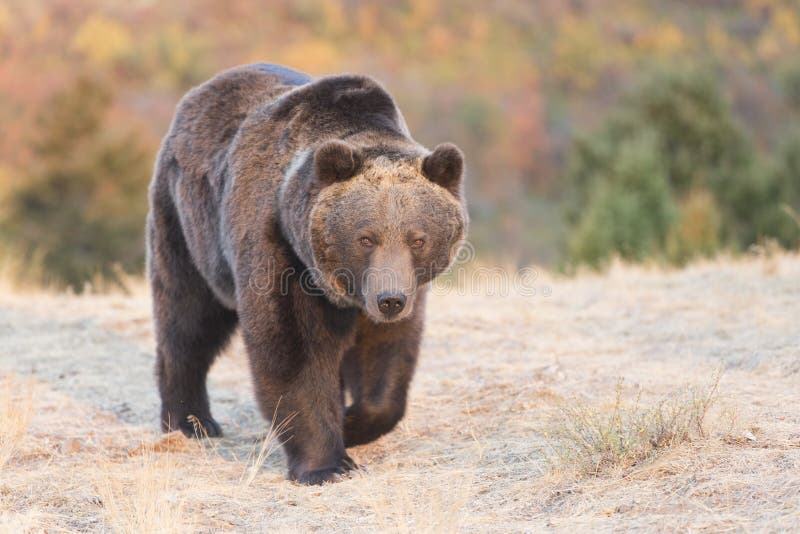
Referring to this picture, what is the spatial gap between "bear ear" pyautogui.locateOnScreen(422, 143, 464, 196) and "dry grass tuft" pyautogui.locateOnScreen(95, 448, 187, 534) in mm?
1969

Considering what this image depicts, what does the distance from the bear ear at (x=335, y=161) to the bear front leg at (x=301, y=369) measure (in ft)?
2.13

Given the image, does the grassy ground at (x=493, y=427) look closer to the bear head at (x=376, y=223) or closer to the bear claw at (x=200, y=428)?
the bear claw at (x=200, y=428)

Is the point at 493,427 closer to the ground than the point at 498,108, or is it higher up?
closer to the ground

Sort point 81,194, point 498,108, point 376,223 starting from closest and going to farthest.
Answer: point 376,223, point 81,194, point 498,108

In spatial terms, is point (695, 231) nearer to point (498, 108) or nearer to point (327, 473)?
point (327, 473)

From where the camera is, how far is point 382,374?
5637mm

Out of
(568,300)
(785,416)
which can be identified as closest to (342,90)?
(785,416)

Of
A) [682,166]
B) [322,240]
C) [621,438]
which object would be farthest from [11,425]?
[682,166]

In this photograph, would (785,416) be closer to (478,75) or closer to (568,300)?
(568,300)

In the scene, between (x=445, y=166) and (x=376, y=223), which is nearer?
(x=376, y=223)

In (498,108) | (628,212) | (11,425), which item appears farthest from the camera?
(498,108)

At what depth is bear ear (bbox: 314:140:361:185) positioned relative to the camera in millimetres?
4992

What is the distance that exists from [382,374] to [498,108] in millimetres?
51985

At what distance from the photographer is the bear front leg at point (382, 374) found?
5.61 metres
